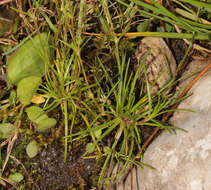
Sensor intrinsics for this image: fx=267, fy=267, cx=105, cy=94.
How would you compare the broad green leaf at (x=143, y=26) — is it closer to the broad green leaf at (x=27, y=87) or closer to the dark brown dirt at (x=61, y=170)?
the broad green leaf at (x=27, y=87)

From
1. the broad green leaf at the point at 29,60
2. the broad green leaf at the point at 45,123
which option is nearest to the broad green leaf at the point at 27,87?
the broad green leaf at the point at 29,60

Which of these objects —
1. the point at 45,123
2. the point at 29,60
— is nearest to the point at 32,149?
the point at 45,123

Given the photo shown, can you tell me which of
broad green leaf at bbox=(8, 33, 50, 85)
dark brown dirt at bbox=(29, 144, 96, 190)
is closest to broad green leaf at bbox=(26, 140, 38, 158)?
dark brown dirt at bbox=(29, 144, 96, 190)

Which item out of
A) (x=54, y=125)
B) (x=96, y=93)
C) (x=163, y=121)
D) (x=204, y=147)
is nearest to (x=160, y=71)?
(x=163, y=121)

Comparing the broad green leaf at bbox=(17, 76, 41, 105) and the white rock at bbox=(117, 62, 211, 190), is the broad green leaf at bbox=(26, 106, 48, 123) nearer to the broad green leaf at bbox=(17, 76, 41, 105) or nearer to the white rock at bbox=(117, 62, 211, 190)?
the broad green leaf at bbox=(17, 76, 41, 105)

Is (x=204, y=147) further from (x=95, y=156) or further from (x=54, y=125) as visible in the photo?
(x=54, y=125)

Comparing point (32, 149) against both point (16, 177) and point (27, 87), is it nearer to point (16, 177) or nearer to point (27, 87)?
point (16, 177)
